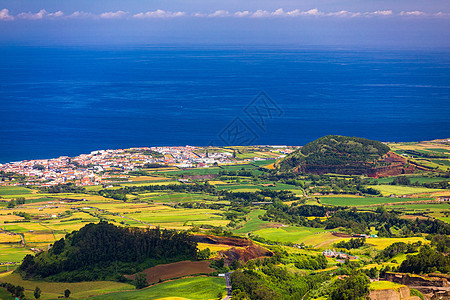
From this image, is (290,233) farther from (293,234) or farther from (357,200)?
(357,200)

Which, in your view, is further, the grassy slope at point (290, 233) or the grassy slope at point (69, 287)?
the grassy slope at point (290, 233)

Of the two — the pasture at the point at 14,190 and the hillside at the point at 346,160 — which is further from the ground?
the hillside at the point at 346,160

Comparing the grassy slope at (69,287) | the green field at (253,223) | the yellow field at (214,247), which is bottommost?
the green field at (253,223)

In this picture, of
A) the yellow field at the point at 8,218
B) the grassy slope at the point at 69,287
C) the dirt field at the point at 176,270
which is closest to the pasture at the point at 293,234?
the dirt field at the point at 176,270

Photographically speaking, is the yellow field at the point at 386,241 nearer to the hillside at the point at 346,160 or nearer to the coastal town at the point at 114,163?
the hillside at the point at 346,160

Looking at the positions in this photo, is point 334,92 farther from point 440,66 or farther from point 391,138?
point 440,66

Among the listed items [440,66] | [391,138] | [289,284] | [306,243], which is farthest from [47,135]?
[440,66]
